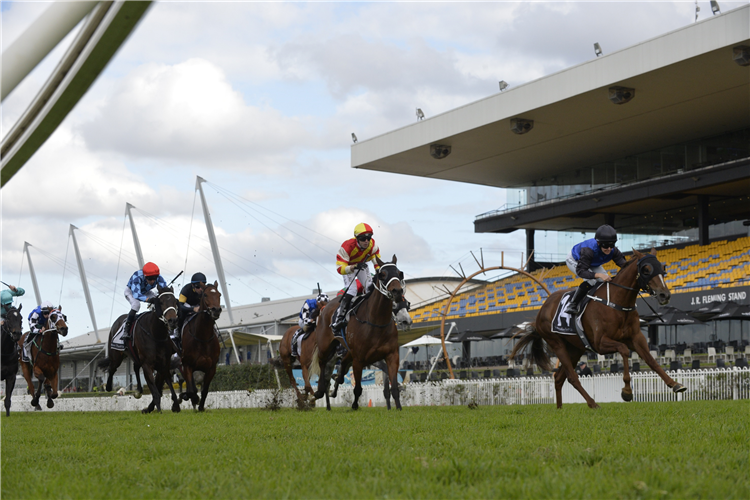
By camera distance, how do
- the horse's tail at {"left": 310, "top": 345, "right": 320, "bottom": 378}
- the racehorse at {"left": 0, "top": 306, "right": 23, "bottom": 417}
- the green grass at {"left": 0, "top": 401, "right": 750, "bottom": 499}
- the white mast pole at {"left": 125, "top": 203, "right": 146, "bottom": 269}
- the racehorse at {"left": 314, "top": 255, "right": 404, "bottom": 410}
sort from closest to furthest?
the green grass at {"left": 0, "top": 401, "right": 750, "bottom": 499} → the racehorse at {"left": 314, "top": 255, "right": 404, "bottom": 410} → the horse's tail at {"left": 310, "top": 345, "right": 320, "bottom": 378} → the racehorse at {"left": 0, "top": 306, "right": 23, "bottom": 417} → the white mast pole at {"left": 125, "top": 203, "right": 146, "bottom": 269}

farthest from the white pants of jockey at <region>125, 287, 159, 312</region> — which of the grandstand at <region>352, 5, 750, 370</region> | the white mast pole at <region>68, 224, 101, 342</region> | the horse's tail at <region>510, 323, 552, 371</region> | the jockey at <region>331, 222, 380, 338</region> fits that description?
A: the white mast pole at <region>68, 224, 101, 342</region>

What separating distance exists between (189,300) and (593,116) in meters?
24.3

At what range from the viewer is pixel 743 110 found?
3434cm

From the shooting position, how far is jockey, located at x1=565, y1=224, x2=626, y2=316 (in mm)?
12211

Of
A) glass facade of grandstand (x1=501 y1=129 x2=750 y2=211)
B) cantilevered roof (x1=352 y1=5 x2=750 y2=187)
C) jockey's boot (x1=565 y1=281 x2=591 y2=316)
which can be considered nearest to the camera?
jockey's boot (x1=565 y1=281 x2=591 y2=316)

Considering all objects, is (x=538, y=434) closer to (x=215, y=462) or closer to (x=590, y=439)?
(x=590, y=439)

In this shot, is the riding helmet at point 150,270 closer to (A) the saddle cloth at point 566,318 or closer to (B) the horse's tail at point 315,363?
(B) the horse's tail at point 315,363

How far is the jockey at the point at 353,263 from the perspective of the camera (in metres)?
13.7

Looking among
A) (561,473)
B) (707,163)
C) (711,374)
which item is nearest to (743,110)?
(707,163)

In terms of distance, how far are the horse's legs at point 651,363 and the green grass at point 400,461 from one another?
8.42 ft

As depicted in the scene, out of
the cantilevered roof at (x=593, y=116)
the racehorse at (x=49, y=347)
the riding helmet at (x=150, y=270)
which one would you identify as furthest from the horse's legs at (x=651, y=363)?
the cantilevered roof at (x=593, y=116)

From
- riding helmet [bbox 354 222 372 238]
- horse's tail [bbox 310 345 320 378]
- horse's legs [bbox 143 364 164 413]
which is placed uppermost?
riding helmet [bbox 354 222 372 238]

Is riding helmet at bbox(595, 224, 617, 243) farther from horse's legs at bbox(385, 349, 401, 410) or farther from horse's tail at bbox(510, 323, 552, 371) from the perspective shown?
horse's legs at bbox(385, 349, 401, 410)

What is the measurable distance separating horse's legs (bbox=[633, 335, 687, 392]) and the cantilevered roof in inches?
752
